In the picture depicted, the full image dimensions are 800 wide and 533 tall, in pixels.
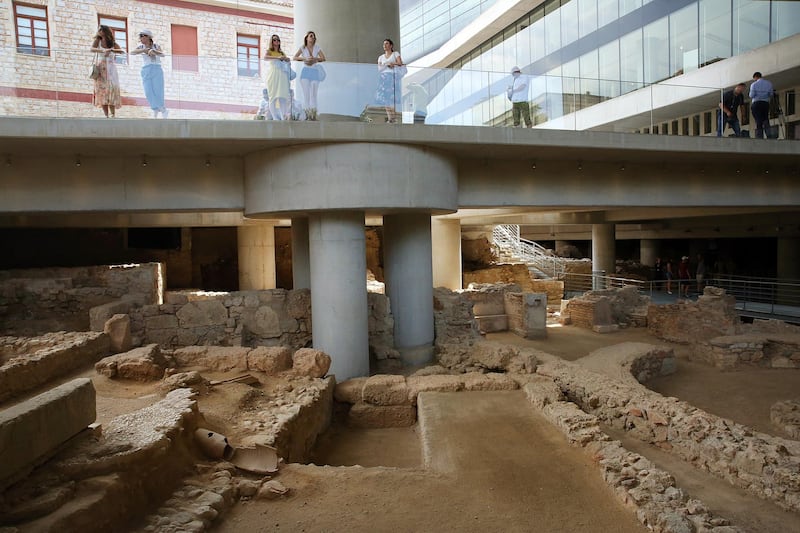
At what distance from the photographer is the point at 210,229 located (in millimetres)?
21484

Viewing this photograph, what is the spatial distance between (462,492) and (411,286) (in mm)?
6212

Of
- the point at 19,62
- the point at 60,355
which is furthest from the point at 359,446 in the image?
the point at 19,62

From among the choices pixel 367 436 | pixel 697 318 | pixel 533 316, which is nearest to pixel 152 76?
pixel 367 436

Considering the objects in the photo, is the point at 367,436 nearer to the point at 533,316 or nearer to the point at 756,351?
the point at 533,316

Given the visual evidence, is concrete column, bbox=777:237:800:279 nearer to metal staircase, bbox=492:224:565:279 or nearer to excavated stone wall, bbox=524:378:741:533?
metal staircase, bbox=492:224:565:279

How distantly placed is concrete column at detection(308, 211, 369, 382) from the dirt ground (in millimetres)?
2362

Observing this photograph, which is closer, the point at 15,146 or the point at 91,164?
the point at 15,146

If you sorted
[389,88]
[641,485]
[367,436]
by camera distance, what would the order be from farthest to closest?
[389,88]
[367,436]
[641,485]

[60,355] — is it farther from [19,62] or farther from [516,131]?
[516,131]

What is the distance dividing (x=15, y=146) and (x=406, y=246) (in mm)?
7009

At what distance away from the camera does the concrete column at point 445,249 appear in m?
18.3

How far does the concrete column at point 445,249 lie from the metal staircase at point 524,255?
655 cm

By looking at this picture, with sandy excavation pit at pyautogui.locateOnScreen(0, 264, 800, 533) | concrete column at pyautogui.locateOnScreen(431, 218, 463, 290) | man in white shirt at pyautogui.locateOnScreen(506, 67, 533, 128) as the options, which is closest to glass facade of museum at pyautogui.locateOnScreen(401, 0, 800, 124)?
man in white shirt at pyautogui.locateOnScreen(506, 67, 533, 128)

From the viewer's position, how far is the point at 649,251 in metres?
29.4
